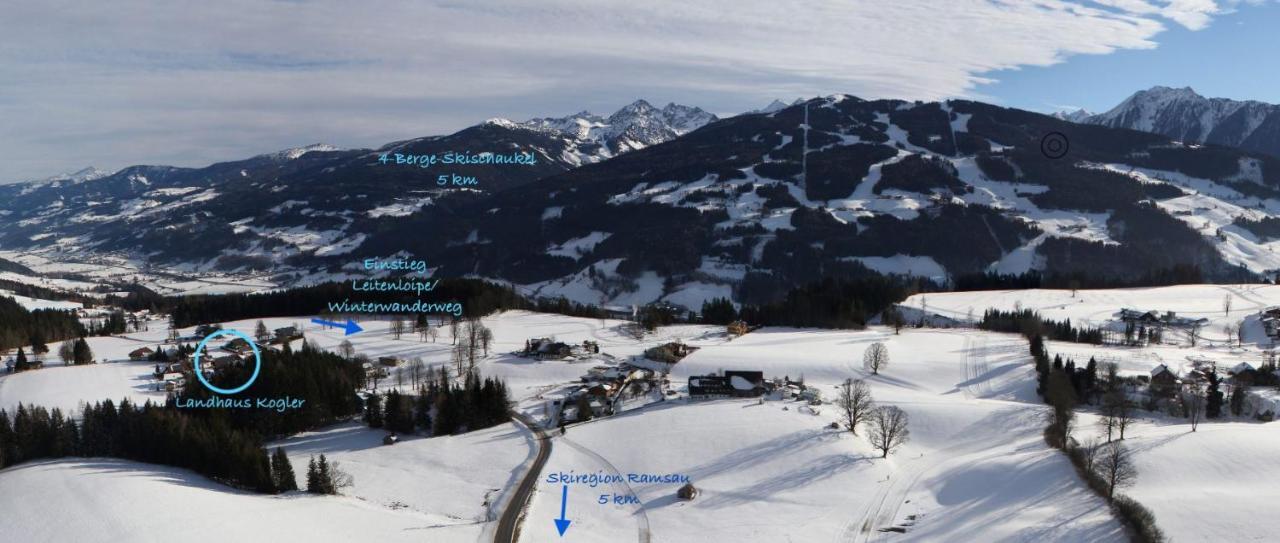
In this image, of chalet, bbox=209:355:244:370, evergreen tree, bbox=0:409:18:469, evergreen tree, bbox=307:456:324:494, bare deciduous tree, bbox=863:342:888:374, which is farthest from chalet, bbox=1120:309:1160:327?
evergreen tree, bbox=0:409:18:469

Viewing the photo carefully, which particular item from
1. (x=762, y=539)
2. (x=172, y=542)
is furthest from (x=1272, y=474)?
(x=172, y=542)

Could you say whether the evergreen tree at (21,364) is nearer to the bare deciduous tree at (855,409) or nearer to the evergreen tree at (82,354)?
the evergreen tree at (82,354)

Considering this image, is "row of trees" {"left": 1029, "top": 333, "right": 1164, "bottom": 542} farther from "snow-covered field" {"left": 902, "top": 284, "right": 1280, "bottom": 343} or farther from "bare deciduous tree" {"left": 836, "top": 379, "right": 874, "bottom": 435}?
"snow-covered field" {"left": 902, "top": 284, "right": 1280, "bottom": 343}

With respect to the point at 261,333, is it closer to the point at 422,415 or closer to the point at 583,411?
the point at 422,415

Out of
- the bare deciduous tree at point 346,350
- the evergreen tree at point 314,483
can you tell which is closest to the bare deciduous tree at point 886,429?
the evergreen tree at point 314,483

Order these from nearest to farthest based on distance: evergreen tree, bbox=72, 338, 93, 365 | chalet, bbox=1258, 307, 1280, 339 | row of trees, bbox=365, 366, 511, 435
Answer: row of trees, bbox=365, 366, 511, 435, evergreen tree, bbox=72, 338, 93, 365, chalet, bbox=1258, 307, 1280, 339

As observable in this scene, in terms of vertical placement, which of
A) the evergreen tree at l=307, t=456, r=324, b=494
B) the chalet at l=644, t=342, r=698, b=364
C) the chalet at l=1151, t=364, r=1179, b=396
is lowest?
the evergreen tree at l=307, t=456, r=324, b=494
